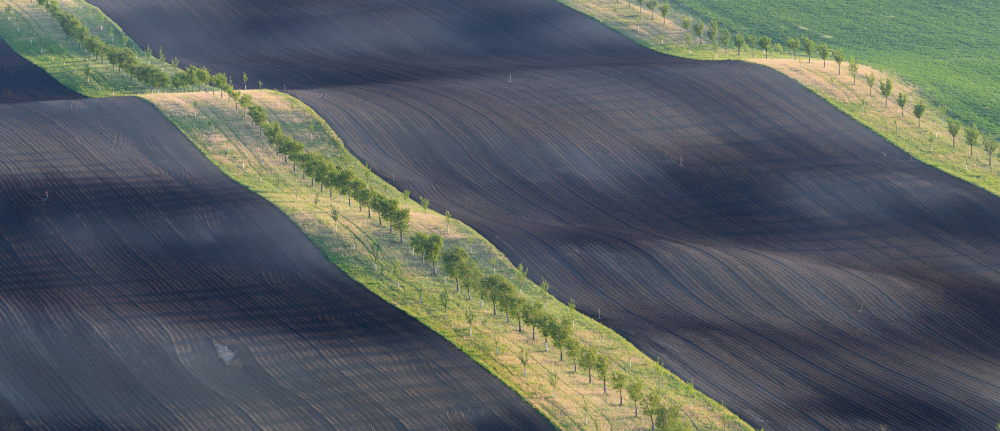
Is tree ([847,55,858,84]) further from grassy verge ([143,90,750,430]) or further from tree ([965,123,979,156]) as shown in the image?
grassy verge ([143,90,750,430])

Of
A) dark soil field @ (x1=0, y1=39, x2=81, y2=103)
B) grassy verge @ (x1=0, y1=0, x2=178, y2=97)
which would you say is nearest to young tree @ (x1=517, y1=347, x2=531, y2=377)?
grassy verge @ (x1=0, y1=0, x2=178, y2=97)

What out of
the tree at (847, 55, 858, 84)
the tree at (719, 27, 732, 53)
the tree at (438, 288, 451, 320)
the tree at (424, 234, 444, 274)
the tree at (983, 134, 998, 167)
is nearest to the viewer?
the tree at (438, 288, 451, 320)

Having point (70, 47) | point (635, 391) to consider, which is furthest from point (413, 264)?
point (70, 47)

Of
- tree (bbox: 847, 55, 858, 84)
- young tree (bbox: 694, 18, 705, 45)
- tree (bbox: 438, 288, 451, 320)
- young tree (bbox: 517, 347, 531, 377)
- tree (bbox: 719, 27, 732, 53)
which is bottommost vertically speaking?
young tree (bbox: 517, 347, 531, 377)

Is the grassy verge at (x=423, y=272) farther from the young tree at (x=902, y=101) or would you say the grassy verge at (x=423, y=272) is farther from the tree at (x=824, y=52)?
the tree at (x=824, y=52)

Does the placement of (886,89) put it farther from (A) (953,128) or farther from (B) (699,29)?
(B) (699,29)

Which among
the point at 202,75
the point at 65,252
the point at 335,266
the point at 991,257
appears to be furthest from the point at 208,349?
the point at 991,257

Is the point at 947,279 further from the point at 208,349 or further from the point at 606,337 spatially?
the point at 208,349
